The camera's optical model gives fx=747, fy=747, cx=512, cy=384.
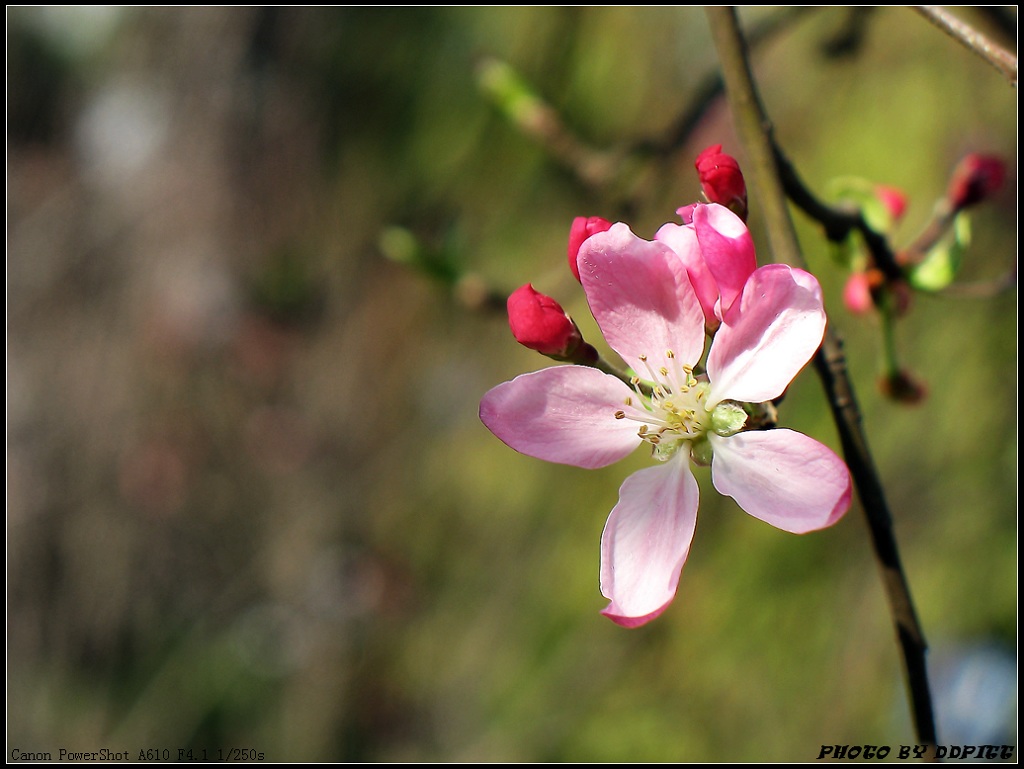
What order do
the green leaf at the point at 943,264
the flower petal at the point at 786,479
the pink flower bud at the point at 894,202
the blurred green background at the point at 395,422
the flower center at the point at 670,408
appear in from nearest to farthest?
the flower petal at the point at 786,479, the flower center at the point at 670,408, the green leaf at the point at 943,264, the pink flower bud at the point at 894,202, the blurred green background at the point at 395,422

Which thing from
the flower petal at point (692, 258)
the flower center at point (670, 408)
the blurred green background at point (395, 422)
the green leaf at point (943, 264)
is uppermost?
the flower petal at point (692, 258)

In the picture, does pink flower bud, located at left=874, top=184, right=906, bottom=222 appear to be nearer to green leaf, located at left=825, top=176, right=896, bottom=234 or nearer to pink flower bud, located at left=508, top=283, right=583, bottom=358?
green leaf, located at left=825, top=176, right=896, bottom=234

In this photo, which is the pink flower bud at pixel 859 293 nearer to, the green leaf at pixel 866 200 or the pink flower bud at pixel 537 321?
the green leaf at pixel 866 200

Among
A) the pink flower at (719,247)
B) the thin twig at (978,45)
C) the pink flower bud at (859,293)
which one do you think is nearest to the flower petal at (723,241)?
the pink flower at (719,247)

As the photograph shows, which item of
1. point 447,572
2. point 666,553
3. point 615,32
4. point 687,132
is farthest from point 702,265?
point 447,572

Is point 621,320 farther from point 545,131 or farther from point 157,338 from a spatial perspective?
point 157,338

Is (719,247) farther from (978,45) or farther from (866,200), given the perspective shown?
(866,200)
